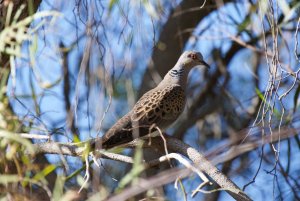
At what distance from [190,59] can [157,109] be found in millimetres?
651

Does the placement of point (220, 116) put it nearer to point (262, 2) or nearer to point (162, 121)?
point (162, 121)

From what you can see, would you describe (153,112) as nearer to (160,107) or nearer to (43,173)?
(160,107)

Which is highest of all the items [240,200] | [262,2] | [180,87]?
[262,2]

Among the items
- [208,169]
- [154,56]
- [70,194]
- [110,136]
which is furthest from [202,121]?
[70,194]

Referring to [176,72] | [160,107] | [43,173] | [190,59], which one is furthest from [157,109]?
[43,173]

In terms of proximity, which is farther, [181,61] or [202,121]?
[202,121]

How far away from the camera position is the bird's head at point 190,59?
528 centimetres

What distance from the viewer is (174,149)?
374cm

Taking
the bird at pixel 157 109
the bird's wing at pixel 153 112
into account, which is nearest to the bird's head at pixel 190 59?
the bird at pixel 157 109

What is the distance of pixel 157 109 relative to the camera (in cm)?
482

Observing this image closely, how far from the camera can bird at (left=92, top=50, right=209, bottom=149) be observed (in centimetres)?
424

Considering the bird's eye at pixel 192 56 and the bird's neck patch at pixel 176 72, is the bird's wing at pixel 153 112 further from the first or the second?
the bird's eye at pixel 192 56

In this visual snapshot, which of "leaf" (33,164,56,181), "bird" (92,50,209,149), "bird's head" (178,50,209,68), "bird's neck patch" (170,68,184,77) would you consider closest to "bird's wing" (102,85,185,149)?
"bird" (92,50,209,149)

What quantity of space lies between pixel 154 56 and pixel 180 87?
0.69m
